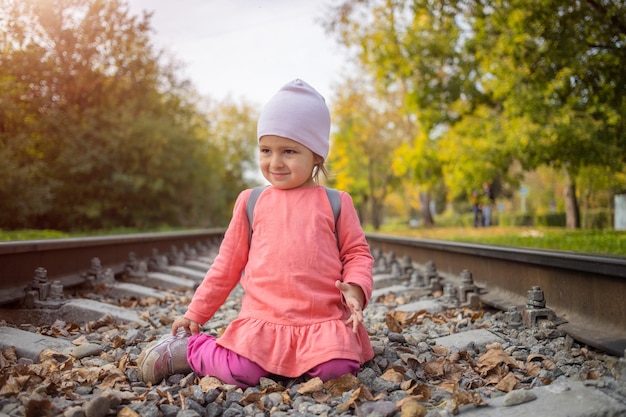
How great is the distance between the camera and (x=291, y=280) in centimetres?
280

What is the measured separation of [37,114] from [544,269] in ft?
42.5

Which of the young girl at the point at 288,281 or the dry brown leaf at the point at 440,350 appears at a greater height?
the young girl at the point at 288,281

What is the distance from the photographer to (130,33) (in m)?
20.8

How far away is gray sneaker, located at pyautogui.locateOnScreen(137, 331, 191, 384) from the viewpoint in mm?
2807

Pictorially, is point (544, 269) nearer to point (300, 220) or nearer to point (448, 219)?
point (300, 220)

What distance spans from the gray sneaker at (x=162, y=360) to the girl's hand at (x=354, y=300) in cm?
83

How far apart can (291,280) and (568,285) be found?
182 centimetres

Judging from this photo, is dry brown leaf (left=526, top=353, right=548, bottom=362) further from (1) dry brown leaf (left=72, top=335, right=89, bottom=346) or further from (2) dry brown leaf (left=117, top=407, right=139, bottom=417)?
(1) dry brown leaf (left=72, top=335, right=89, bottom=346)

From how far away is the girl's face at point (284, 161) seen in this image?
2.84 m

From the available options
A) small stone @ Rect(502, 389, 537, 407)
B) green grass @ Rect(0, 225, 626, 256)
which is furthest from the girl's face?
green grass @ Rect(0, 225, 626, 256)

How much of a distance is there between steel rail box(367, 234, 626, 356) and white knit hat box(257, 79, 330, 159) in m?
1.58

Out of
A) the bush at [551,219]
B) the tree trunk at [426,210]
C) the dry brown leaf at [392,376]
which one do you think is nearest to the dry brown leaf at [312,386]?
the dry brown leaf at [392,376]

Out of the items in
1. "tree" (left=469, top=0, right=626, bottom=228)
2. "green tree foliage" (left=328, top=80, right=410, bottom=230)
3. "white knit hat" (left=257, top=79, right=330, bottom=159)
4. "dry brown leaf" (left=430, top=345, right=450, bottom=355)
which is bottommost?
"dry brown leaf" (left=430, top=345, right=450, bottom=355)

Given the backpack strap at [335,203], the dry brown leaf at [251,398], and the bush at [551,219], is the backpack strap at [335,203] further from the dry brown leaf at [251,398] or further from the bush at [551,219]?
the bush at [551,219]
